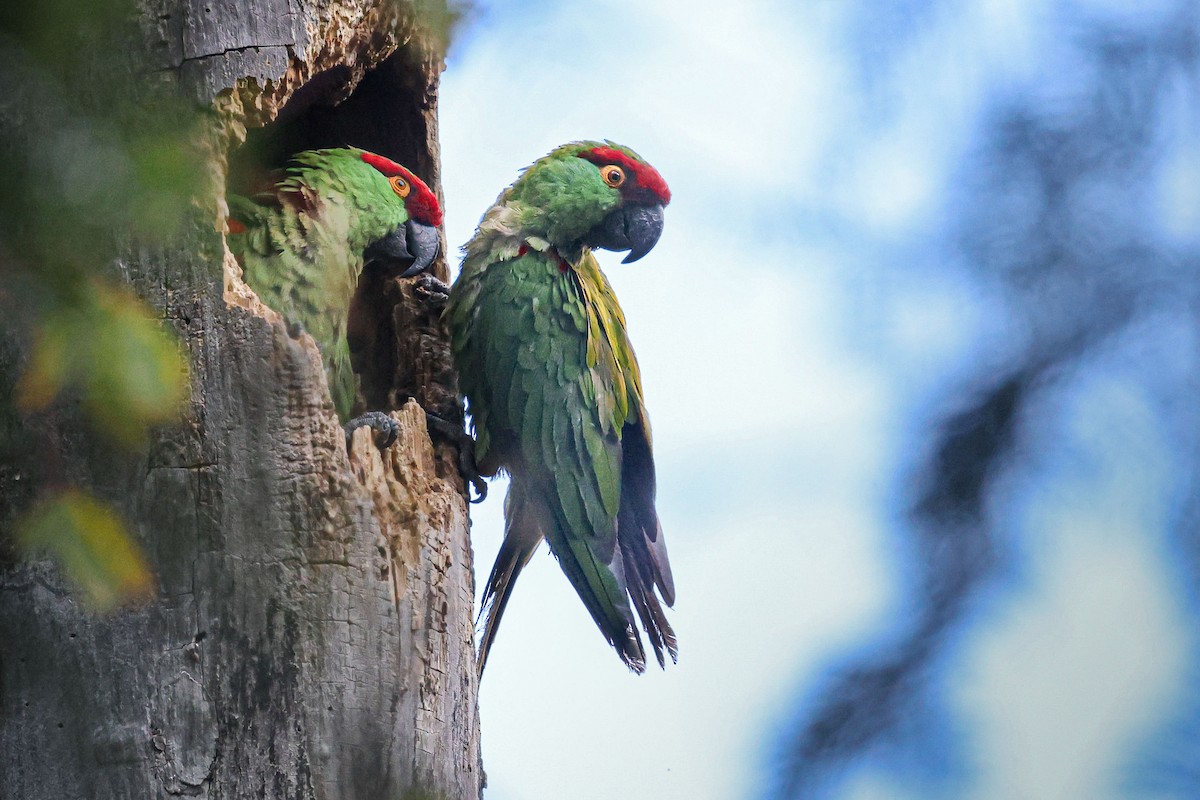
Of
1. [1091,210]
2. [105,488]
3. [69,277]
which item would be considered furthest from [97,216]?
[1091,210]

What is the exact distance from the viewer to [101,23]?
0.65 metres

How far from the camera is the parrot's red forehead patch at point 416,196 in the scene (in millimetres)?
2754

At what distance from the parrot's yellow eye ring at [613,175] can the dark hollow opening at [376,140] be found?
0.46m

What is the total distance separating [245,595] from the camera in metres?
1.67

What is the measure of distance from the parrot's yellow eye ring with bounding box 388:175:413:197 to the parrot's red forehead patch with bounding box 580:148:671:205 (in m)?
0.53

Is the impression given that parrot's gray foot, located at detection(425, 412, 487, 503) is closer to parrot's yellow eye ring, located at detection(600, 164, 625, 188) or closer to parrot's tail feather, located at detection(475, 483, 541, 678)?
parrot's tail feather, located at detection(475, 483, 541, 678)

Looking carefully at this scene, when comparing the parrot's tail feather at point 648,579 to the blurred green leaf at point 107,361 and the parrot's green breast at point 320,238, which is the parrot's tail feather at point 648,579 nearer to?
the parrot's green breast at point 320,238

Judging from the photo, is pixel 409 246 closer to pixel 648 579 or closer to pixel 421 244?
pixel 421 244

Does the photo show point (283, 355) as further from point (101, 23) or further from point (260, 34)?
point (101, 23)

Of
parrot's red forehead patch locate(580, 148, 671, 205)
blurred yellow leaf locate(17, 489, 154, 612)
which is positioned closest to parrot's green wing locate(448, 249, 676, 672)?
parrot's red forehead patch locate(580, 148, 671, 205)

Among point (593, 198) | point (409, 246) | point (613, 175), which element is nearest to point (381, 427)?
point (409, 246)

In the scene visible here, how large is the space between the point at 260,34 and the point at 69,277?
4.61 feet

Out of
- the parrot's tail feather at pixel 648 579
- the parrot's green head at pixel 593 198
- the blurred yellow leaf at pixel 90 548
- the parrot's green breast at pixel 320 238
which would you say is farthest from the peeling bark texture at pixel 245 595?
the parrot's green head at pixel 593 198

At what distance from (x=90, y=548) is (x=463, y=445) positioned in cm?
199
